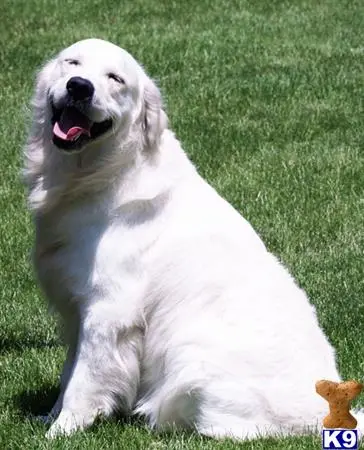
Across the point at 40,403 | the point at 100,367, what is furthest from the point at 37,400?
the point at 100,367

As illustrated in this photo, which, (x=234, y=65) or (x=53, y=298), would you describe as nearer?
(x=53, y=298)

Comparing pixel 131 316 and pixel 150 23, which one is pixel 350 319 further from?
pixel 150 23

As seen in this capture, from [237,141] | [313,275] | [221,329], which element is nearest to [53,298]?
[221,329]

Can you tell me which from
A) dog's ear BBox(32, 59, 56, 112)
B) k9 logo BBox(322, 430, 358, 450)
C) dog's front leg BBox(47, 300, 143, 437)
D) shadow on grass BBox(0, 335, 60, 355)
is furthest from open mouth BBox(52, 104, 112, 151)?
k9 logo BBox(322, 430, 358, 450)

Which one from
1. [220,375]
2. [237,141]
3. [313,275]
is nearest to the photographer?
[220,375]

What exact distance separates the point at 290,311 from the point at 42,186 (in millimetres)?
1334

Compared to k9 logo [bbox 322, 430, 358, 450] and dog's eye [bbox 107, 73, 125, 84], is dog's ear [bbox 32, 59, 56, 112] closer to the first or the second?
dog's eye [bbox 107, 73, 125, 84]

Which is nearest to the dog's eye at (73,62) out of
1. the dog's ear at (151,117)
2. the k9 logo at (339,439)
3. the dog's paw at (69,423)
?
the dog's ear at (151,117)

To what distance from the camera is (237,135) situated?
37.2 ft

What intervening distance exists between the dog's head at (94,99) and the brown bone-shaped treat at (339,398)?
1676mm

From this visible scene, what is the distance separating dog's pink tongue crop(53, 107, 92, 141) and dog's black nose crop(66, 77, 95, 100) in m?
0.09

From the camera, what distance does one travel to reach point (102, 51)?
194 inches

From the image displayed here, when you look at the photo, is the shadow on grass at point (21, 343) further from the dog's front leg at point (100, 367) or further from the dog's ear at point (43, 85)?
the dog's ear at point (43, 85)

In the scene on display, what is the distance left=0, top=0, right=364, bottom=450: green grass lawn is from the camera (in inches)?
233
